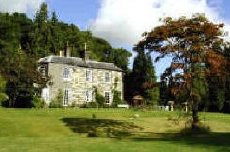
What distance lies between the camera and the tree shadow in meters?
40.8

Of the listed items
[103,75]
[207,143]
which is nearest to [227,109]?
[103,75]

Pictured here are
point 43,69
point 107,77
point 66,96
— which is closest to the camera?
point 43,69

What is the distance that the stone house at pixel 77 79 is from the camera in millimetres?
74125

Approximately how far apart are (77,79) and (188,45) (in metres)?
38.9

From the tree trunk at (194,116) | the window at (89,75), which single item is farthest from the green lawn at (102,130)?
the window at (89,75)

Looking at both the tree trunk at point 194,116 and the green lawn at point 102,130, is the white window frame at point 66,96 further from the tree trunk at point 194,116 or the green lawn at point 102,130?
the tree trunk at point 194,116

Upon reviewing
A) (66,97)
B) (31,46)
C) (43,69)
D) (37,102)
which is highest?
(31,46)

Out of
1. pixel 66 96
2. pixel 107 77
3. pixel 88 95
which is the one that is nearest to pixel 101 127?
pixel 66 96

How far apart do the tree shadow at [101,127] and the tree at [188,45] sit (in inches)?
202

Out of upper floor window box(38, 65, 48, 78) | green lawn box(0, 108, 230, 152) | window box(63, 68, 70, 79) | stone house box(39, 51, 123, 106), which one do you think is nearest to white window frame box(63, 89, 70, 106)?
stone house box(39, 51, 123, 106)

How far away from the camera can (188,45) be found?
131ft

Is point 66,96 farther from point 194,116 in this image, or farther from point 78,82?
point 194,116

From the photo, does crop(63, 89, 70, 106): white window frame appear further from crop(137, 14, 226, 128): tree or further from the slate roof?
crop(137, 14, 226, 128): tree

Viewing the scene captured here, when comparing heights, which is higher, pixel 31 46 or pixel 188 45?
pixel 31 46
